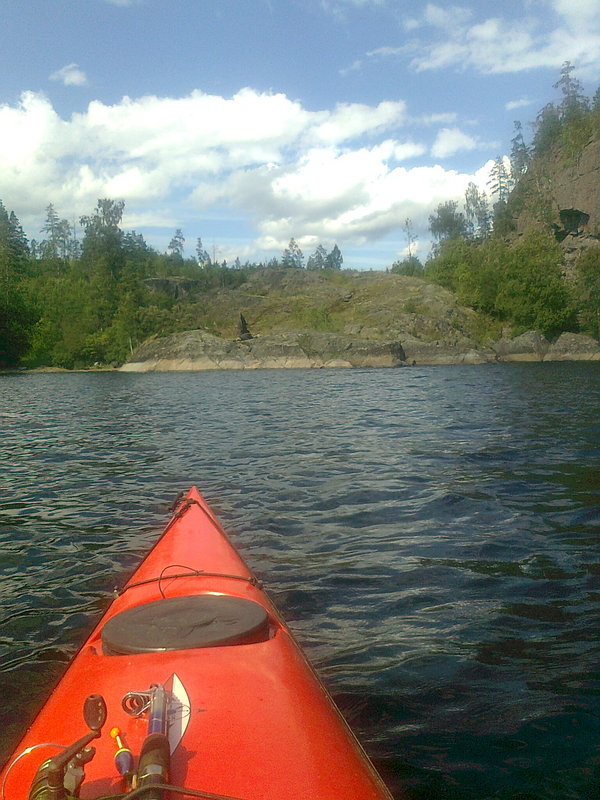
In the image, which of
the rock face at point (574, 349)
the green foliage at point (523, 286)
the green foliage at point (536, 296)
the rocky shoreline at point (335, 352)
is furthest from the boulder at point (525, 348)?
the green foliage at point (523, 286)

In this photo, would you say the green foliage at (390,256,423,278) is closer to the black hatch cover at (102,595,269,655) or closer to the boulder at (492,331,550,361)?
the boulder at (492,331,550,361)

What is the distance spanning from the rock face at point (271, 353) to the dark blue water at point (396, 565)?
38701 millimetres

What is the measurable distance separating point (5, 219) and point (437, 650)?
104055 millimetres

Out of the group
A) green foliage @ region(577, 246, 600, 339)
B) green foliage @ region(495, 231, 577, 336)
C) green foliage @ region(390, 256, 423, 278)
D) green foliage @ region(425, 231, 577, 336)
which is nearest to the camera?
green foliage @ region(577, 246, 600, 339)

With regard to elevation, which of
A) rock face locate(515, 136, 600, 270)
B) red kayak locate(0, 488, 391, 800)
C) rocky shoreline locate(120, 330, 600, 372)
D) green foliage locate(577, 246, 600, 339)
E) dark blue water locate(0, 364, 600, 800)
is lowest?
dark blue water locate(0, 364, 600, 800)

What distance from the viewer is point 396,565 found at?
624cm

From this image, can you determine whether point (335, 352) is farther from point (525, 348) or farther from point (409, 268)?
point (409, 268)

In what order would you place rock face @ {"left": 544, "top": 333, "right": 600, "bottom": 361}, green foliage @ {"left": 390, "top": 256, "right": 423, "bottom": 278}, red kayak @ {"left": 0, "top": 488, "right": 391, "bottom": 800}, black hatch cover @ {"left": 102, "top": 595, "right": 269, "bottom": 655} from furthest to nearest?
green foliage @ {"left": 390, "top": 256, "right": 423, "bottom": 278}
rock face @ {"left": 544, "top": 333, "right": 600, "bottom": 361}
black hatch cover @ {"left": 102, "top": 595, "right": 269, "bottom": 655}
red kayak @ {"left": 0, "top": 488, "right": 391, "bottom": 800}

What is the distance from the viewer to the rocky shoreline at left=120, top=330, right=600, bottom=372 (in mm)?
52156

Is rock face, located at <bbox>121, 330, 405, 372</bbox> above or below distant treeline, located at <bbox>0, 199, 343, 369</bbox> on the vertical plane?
below

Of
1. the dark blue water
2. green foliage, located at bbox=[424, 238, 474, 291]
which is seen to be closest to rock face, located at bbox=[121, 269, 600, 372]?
green foliage, located at bbox=[424, 238, 474, 291]

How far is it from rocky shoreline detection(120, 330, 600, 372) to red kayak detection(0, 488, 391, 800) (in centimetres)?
4983

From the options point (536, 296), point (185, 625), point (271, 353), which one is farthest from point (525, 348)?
point (185, 625)

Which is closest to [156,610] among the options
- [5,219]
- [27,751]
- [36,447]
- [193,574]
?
[193,574]
